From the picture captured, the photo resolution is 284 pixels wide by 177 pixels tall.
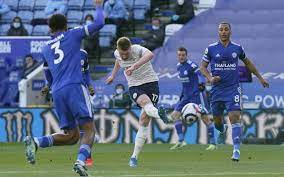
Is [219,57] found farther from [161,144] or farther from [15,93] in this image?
[15,93]

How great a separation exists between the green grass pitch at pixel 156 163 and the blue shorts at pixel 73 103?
896 mm

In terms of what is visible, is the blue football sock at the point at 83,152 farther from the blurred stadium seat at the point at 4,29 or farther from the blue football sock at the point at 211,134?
the blurred stadium seat at the point at 4,29

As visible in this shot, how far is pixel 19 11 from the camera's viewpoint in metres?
38.9

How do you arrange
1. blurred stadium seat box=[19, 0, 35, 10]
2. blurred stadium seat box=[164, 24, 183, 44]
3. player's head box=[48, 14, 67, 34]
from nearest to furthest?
1. player's head box=[48, 14, 67, 34]
2. blurred stadium seat box=[164, 24, 183, 44]
3. blurred stadium seat box=[19, 0, 35, 10]

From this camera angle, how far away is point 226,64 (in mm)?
20734

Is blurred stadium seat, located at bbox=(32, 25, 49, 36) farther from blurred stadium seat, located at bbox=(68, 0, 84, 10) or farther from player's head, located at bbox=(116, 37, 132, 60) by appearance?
player's head, located at bbox=(116, 37, 132, 60)

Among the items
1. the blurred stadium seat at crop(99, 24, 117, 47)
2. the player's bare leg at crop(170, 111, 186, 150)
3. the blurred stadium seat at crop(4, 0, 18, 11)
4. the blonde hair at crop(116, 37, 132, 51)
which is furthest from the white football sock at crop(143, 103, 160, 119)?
the blurred stadium seat at crop(4, 0, 18, 11)

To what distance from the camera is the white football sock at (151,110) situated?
1779 cm

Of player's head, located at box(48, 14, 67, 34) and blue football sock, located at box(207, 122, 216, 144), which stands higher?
player's head, located at box(48, 14, 67, 34)

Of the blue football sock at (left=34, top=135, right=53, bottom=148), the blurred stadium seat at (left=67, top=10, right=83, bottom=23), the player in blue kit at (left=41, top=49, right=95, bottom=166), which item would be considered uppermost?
the blurred stadium seat at (left=67, top=10, right=83, bottom=23)

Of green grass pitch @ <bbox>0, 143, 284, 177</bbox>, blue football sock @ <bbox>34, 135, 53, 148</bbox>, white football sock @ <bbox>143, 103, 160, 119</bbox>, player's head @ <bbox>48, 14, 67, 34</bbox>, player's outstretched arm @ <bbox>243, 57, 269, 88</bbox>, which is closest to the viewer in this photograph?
player's head @ <bbox>48, 14, 67, 34</bbox>

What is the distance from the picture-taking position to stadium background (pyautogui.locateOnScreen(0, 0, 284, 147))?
3000 cm

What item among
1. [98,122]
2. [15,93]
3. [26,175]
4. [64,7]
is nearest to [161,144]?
[98,122]

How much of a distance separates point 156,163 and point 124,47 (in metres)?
2.50
